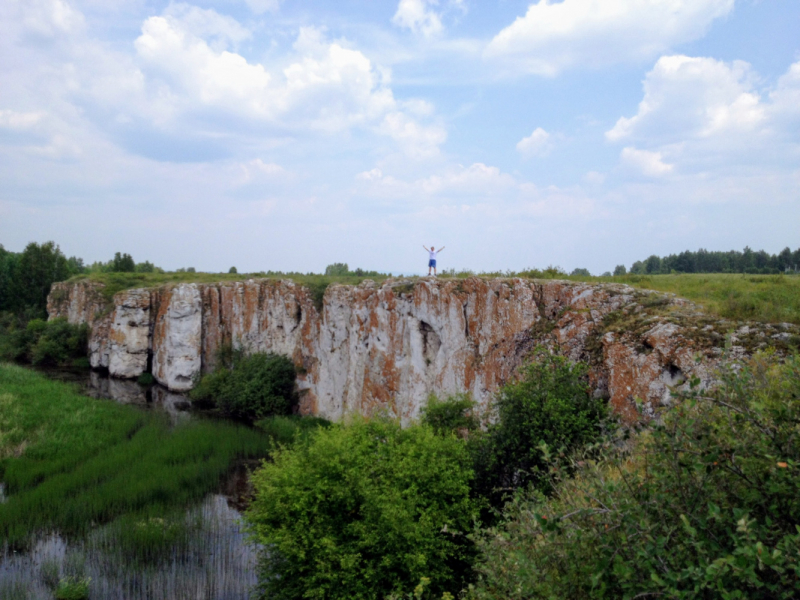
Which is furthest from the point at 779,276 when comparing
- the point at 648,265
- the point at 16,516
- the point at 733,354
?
the point at 16,516

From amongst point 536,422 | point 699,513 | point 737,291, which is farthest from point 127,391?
point 699,513

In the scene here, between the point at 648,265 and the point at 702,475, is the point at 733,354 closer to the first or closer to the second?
the point at 702,475

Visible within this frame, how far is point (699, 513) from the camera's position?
446 cm

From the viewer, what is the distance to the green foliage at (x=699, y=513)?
3754mm

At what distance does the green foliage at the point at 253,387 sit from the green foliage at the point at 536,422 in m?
20.6

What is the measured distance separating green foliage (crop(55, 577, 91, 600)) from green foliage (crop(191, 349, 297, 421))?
16.6 metres

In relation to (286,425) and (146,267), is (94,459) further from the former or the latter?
(146,267)

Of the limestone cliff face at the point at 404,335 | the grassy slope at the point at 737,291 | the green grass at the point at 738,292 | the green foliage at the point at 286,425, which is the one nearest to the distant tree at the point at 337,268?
the limestone cliff face at the point at 404,335

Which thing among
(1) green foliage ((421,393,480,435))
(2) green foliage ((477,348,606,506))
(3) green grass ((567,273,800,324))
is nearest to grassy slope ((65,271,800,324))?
(3) green grass ((567,273,800,324))

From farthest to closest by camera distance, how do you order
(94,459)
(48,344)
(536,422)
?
(48,344)
(94,459)
(536,422)

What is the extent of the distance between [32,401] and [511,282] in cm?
2788

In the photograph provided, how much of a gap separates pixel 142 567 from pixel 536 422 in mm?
12470

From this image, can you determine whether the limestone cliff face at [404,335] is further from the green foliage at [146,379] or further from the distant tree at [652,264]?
the distant tree at [652,264]

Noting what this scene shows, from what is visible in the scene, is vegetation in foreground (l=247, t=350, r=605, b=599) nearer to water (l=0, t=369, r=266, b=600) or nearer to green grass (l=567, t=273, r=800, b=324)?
water (l=0, t=369, r=266, b=600)
